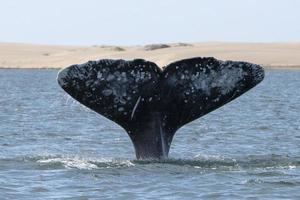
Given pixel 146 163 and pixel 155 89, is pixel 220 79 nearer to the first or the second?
pixel 155 89

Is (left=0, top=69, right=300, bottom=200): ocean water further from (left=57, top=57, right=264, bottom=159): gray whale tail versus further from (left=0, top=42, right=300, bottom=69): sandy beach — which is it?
(left=0, top=42, right=300, bottom=69): sandy beach

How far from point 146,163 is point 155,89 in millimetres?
1182

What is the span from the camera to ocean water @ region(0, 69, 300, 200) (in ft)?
37.7

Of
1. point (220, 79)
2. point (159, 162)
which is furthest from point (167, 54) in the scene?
point (220, 79)

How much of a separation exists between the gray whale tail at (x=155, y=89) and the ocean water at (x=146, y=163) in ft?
2.01

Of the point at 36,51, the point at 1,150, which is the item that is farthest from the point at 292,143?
the point at 36,51

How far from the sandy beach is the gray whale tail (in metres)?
79.5

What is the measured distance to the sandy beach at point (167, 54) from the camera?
316ft

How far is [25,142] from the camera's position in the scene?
17750 mm

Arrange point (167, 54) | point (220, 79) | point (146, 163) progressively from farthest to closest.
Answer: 1. point (167, 54)
2. point (146, 163)
3. point (220, 79)

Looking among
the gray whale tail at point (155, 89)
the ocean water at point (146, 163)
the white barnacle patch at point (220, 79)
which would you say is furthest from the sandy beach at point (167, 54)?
the white barnacle patch at point (220, 79)

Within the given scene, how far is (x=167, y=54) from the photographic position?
325 ft

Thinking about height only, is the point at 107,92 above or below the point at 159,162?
above

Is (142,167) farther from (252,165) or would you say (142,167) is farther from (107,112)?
(252,165)
